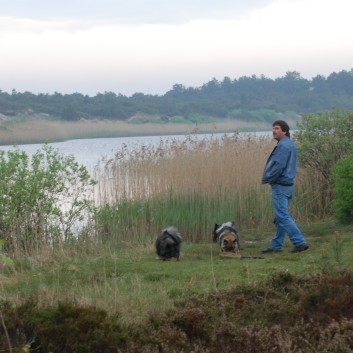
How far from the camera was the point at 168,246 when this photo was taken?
1260 centimetres

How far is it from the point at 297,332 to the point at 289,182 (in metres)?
6.64

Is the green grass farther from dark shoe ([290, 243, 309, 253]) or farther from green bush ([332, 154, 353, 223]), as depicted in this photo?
green bush ([332, 154, 353, 223])

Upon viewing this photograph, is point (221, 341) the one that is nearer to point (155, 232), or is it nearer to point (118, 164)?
point (155, 232)

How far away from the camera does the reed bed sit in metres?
16.0

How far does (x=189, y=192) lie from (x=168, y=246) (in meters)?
4.02

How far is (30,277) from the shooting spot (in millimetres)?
10664

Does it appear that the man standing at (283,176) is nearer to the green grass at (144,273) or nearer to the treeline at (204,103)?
the green grass at (144,273)

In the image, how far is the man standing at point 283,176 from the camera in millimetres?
12602

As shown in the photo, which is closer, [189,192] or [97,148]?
[189,192]

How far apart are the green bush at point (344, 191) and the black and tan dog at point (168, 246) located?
3.98 meters

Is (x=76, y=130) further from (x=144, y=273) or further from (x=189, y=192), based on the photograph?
(x=144, y=273)

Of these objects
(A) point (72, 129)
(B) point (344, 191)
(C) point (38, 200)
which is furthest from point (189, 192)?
(A) point (72, 129)

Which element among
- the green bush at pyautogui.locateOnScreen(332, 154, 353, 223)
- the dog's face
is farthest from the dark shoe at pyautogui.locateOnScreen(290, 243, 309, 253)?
the green bush at pyautogui.locateOnScreen(332, 154, 353, 223)

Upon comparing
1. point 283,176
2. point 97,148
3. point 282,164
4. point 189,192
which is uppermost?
point 282,164
